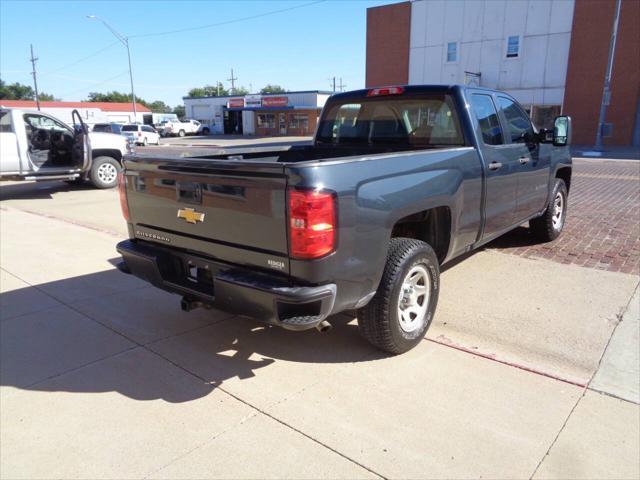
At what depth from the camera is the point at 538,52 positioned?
3055 cm

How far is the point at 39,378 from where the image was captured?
3.49m

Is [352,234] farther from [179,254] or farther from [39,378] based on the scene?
[39,378]

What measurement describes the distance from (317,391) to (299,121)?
4901 cm

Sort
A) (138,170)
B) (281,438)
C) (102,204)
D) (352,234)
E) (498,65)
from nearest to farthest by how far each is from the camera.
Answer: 1. (281,438)
2. (352,234)
3. (138,170)
4. (102,204)
5. (498,65)

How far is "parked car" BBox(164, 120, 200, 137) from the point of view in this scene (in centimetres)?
5278

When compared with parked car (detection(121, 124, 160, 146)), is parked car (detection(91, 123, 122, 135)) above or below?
above

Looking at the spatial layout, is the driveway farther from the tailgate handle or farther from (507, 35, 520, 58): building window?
(507, 35, 520, 58): building window

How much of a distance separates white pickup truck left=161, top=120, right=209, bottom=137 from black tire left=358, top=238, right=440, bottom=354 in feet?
173

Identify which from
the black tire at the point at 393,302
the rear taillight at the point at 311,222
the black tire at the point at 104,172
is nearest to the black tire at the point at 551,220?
the black tire at the point at 393,302

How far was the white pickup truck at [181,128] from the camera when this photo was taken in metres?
52.8

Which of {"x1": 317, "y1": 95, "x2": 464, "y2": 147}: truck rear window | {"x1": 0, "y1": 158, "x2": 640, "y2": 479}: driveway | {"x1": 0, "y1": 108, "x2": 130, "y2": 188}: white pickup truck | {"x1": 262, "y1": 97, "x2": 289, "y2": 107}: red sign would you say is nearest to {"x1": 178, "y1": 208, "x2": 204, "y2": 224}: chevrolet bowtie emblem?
{"x1": 0, "y1": 158, "x2": 640, "y2": 479}: driveway

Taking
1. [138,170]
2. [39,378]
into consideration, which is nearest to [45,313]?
[39,378]

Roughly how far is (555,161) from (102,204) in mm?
8715

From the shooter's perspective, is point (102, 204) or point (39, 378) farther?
point (102, 204)
